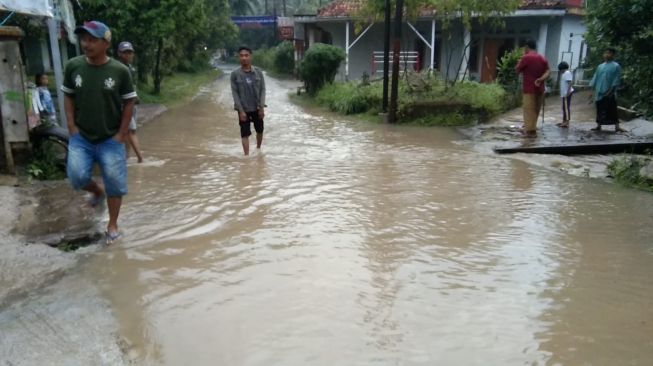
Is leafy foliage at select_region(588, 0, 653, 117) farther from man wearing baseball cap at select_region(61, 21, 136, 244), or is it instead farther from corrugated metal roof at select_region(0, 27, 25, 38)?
corrugated metal roof at select_region(0, 27, 25, 38)

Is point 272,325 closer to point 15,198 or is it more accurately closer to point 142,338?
point 142,338

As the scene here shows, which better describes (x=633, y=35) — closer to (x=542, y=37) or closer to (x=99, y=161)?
(x=99, y=161)

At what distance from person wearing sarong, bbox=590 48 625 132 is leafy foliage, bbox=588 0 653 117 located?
0.29 meters

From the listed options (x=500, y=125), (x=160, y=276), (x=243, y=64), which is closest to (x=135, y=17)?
(x=243, y=64)

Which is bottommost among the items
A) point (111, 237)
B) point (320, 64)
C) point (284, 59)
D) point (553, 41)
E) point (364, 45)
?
point (111, 237)

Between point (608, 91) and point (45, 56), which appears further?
point (45, 56)

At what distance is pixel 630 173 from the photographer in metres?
7.18

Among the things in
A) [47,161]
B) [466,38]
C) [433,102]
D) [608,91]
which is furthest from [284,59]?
[47,161]

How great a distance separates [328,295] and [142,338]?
126 centimetres

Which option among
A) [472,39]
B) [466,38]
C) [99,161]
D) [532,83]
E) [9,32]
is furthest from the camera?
[472,39]

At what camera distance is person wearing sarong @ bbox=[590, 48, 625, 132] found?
1029 cm

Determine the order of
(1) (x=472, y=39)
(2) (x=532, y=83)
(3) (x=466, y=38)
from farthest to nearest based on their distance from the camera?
(1) (x=472, y=39)
(3) (x=466, y=38)
(2) (x=532, y=83)

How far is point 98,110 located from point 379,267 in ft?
8.50

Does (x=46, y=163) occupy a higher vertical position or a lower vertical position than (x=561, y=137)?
higher
